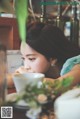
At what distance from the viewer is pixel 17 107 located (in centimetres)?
36

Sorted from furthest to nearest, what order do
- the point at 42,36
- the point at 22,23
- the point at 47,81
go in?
the point at 42,36, the point at 47,81, the point at 22,23

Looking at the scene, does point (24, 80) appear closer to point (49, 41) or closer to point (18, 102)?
point (18, 102)

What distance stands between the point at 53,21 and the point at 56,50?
0.21 feet

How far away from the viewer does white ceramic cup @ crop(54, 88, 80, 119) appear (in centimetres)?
33

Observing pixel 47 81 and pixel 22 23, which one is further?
pixel 47 81

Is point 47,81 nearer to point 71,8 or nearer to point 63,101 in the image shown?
point 63,101

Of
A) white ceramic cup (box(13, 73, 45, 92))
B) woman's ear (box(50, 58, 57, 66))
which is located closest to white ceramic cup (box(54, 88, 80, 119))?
white ceramic cup (box(13, 73, 45, 92))

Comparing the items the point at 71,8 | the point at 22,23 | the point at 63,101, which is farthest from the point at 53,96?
the point at 71,8

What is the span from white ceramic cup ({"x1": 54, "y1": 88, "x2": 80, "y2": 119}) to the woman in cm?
12

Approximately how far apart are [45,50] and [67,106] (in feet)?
0.65

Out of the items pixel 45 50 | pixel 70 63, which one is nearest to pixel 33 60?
pixel 45 50

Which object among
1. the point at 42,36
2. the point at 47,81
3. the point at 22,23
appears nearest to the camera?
the point at 22,23

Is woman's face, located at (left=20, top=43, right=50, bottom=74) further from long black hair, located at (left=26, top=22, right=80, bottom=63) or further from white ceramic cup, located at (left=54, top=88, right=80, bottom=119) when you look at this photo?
white ceramic cup, located at (left=54, top=88, right=80, bottom=119)

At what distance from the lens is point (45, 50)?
51 centimetres
